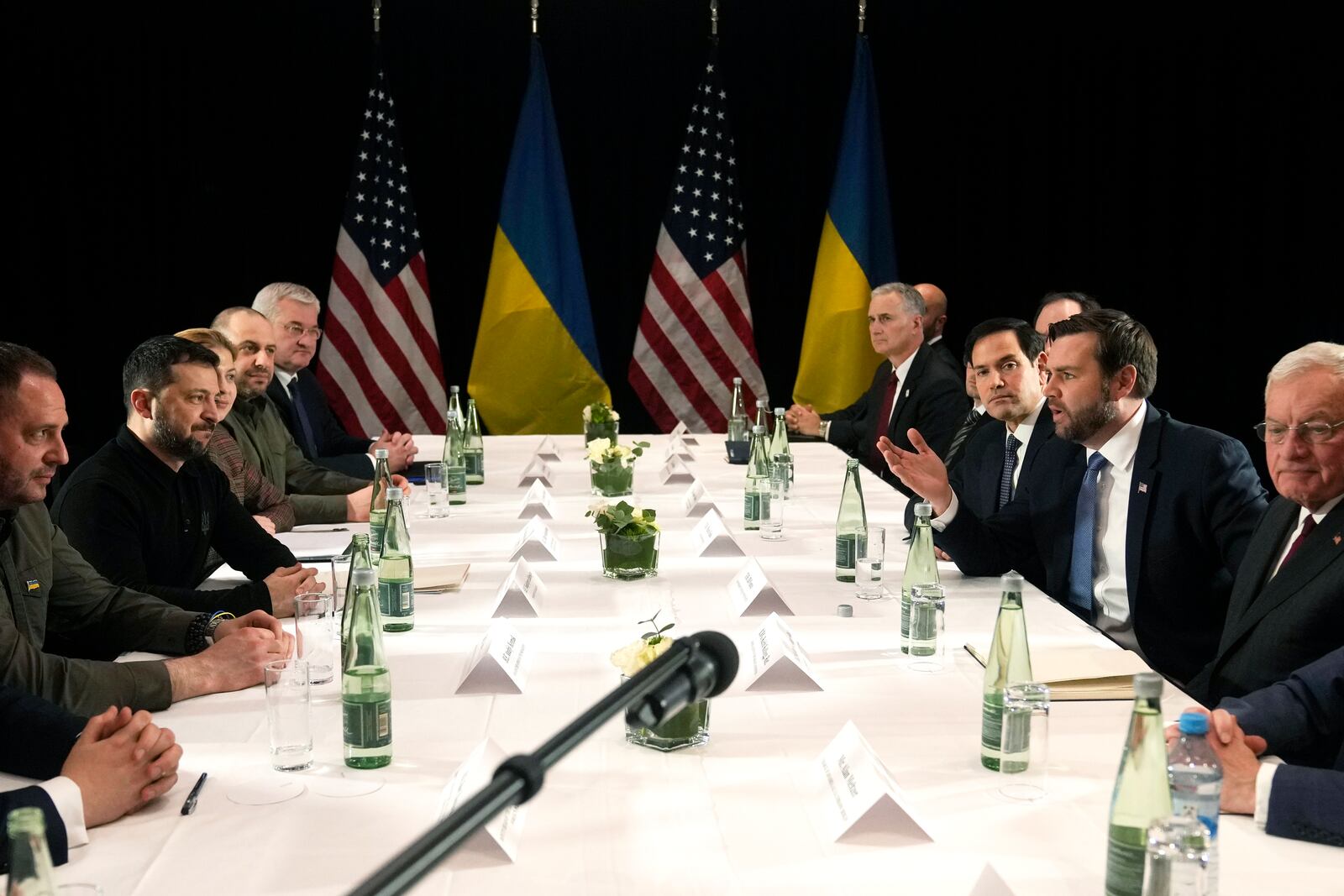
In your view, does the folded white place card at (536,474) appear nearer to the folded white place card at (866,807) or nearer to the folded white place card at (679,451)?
the folded white place card at (679,451)

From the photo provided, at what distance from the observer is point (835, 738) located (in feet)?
6.03

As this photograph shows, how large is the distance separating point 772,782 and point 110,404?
5.69 meters

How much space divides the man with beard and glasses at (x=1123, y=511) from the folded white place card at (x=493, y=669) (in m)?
1.11

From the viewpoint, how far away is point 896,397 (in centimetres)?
579

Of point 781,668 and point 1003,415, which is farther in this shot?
point 1003,415

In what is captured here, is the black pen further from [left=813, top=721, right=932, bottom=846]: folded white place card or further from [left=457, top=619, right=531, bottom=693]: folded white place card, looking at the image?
[left=813, top=721, right=932, bottom=846]: folded white place card

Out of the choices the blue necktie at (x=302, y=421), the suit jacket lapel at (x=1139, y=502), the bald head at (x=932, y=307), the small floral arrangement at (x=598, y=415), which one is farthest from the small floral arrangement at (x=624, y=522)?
the bald head at (x=932, y=307)

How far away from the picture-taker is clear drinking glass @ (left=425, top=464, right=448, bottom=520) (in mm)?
3877

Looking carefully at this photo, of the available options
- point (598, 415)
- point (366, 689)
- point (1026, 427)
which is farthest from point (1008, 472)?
point (366, 689)

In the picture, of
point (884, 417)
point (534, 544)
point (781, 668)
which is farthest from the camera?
point (884, 417)

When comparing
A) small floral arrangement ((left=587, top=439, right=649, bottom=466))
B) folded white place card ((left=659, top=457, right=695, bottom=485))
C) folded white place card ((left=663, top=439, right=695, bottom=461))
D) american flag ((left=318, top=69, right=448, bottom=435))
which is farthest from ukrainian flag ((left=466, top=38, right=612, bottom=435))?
small floral arrangement ((left=587, top=439, right=649, bottom=466))

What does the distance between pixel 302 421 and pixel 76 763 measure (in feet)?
12.1

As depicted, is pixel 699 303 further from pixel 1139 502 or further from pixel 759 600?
pixel 759 600

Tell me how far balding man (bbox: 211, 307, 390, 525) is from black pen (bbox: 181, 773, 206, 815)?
2479mm
